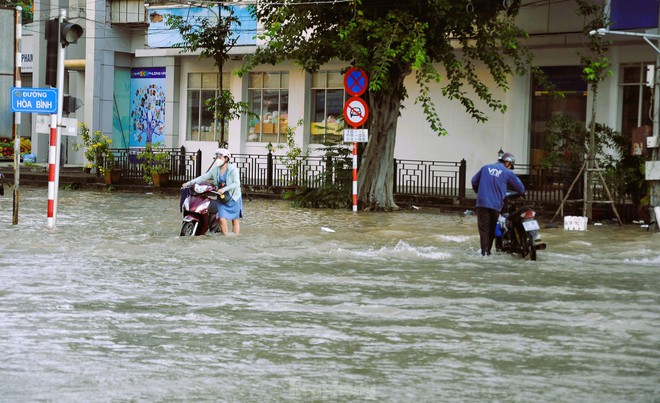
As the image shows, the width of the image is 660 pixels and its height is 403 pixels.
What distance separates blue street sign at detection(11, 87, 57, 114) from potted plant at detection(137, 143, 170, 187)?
13533 millimetres

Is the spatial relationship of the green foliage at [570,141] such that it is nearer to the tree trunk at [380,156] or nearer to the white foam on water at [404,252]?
the tree trunk at [380,156]

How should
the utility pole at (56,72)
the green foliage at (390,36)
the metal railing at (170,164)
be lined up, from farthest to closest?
the metal railing at (170,164) < the green foliage at (390,36) < the utility pole at (56,72)

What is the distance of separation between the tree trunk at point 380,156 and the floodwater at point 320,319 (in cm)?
709

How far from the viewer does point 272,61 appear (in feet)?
84.2

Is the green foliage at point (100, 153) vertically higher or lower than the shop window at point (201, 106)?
lower

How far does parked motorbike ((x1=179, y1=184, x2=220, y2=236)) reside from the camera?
16969 millimetres

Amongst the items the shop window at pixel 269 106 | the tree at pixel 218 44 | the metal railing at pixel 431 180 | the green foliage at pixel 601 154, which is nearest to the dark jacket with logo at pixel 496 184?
the green foliage at pixel 601 154

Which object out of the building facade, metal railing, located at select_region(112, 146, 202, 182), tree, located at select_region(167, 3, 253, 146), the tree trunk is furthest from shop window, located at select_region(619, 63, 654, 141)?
metal railing, located at select_region(112, 146, 202, 182)

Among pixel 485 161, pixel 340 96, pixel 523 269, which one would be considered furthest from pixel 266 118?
pixel 523 269

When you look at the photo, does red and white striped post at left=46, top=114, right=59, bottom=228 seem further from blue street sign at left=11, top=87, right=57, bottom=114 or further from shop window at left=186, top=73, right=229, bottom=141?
shop window at left=186, top=73, right=229, bottom=141

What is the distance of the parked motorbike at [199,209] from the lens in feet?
55.7

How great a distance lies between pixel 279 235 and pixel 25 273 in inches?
248

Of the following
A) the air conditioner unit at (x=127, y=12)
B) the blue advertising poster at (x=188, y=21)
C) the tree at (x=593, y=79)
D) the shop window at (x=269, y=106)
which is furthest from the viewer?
the air conditioner unit at (x=127, y=12)

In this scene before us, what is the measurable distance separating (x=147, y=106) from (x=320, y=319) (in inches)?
1232
